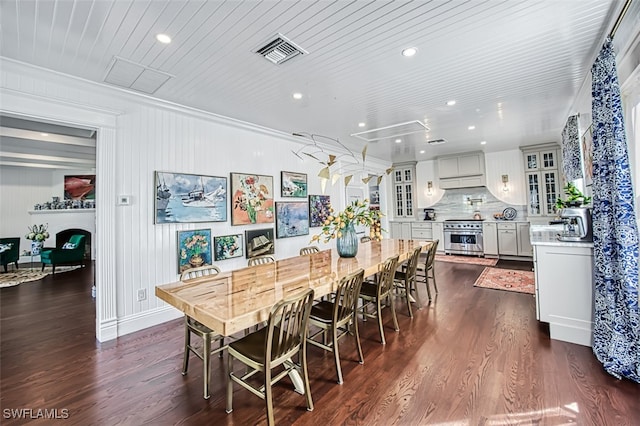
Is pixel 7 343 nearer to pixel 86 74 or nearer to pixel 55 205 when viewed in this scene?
pixel 86 74

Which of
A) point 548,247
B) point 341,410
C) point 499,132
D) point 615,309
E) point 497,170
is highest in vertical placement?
point 499,132

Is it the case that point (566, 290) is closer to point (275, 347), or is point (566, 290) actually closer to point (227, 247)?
point (275, 347)

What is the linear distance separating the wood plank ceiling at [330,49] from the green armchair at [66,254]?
5.91 m

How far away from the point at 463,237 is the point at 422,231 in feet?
3.59

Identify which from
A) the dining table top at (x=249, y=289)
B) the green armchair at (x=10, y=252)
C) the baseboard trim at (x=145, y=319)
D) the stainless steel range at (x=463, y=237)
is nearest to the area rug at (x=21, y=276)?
the green armchair at (x=10, y=252)

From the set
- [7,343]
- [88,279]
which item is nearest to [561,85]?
[7,343]

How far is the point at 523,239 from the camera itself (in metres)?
6.39

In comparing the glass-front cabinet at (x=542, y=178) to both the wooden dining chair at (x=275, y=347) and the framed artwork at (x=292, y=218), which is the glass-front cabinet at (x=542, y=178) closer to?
the framed artwork at (x=292, y=218)

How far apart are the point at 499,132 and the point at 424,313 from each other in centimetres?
401

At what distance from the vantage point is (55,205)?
25.8 ft

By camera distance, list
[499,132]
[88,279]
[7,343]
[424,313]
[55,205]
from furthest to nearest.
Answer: [55,205], [88,279], [499,132], [424,313], [7,343]

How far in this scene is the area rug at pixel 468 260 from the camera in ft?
21.0

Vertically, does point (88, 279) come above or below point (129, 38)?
below

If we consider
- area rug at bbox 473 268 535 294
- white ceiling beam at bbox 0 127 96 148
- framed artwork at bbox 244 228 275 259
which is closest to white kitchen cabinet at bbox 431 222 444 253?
area rug at bbox 473 268 535 294
